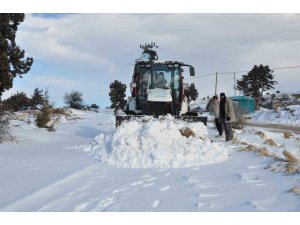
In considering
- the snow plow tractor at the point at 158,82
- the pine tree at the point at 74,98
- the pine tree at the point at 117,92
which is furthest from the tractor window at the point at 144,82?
the pine tree at the point at 74,98

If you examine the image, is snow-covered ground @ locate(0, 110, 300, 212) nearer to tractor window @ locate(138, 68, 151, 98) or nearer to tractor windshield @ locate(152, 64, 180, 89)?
tractor window @ locate(138, 68, 151, 98)

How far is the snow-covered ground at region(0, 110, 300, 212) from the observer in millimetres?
5230

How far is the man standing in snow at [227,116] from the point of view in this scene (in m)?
13.3

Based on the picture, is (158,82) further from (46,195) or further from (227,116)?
(46,195)

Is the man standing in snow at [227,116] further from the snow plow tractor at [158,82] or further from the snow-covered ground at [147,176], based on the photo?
the snow-covered ground at [147,176]

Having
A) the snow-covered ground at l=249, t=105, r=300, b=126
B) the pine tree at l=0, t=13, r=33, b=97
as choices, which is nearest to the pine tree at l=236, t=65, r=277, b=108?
the snow-covered ground at l=249, t=105, r=300, b=126

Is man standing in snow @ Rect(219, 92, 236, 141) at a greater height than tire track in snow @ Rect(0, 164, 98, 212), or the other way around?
man standing in snow @ Rect(219, 92, 236, 141)

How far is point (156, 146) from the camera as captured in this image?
905 centimetres

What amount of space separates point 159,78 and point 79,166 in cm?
667

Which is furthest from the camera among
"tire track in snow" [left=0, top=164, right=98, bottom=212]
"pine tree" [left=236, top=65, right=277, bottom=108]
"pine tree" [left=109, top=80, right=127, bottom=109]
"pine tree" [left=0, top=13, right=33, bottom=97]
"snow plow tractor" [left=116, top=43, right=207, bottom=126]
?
"pine tree" [left=109, top=80, right=127, bottom=109]

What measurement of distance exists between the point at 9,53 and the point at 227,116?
1137 cm

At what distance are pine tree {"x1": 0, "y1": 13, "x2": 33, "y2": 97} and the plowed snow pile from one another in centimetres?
997

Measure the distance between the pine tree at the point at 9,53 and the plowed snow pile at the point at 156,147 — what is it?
9.97m
